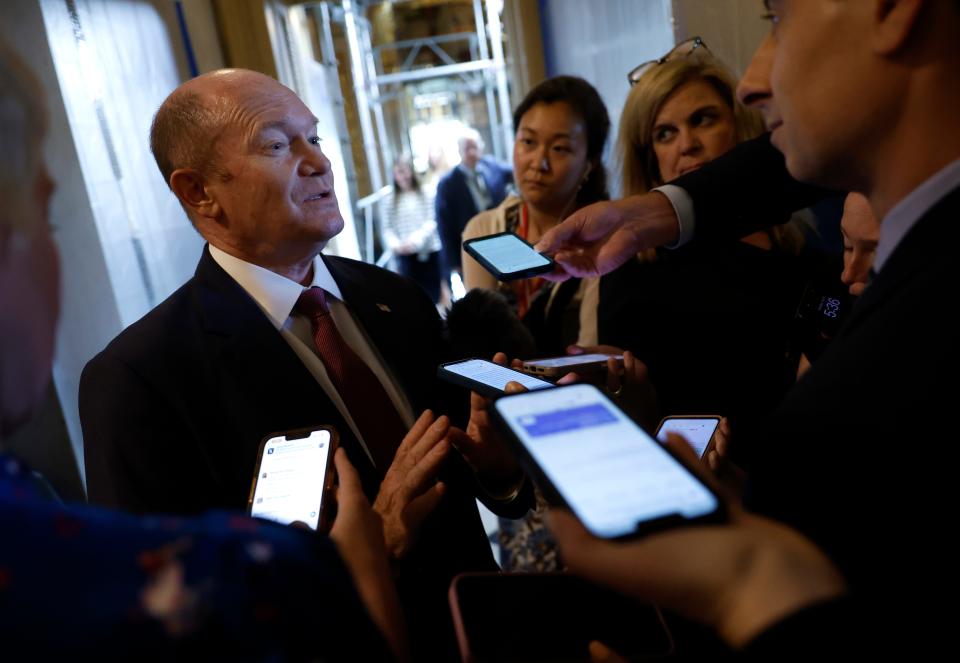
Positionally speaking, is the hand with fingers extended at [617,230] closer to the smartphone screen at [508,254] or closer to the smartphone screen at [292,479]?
the smartphone screen at [508,254]

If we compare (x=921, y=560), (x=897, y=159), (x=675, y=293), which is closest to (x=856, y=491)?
(x=921, y=560)

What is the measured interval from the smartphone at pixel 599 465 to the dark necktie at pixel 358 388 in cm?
74

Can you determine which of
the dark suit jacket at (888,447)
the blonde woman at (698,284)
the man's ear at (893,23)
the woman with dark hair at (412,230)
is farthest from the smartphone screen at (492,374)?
the woman with dark hair at (412,230)

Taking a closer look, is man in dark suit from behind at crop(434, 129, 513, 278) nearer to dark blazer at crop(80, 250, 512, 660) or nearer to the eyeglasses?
the eyeglasses

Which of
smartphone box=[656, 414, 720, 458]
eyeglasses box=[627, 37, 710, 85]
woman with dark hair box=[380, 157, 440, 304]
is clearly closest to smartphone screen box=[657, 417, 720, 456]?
smartphone box=[656, 414, 720, 458]

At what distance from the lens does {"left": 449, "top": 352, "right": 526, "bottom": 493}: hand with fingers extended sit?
1.57 m

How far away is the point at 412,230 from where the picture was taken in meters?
7.11

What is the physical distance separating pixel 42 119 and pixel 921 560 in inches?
34.8

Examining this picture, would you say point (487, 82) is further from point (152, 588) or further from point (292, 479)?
point (152, 588)

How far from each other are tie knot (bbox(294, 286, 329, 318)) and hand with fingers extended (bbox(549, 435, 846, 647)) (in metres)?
Answer: 1.16

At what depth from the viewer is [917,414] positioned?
0.64m

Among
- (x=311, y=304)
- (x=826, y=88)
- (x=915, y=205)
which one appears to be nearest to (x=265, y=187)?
(x=311, y=304)

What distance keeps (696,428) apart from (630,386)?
28 centimetres

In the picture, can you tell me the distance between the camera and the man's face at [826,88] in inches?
31.0
